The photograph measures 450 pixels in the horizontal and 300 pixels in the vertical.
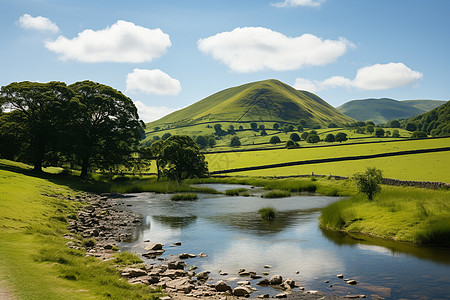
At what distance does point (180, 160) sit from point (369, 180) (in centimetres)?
4906

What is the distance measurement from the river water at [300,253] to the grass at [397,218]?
116 centimetres

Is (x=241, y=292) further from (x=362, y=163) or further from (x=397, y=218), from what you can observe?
(x=362, y=163)

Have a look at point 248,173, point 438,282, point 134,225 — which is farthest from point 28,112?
point 438,282

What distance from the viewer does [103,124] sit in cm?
6681

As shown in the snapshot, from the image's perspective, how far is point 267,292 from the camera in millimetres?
15266

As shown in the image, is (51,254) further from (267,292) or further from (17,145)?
(17,145)

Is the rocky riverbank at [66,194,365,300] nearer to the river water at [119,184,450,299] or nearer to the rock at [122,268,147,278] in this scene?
the rock at [122,268,147,278]

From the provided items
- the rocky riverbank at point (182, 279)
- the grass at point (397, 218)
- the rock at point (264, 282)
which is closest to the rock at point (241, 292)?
the rocky riverbank at point (182, 279)

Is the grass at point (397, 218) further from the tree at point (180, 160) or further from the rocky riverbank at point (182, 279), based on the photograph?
the tree at point (180, 160)

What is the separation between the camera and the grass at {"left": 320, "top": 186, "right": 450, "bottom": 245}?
22688 millimetres

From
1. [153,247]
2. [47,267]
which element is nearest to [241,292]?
[47,267]

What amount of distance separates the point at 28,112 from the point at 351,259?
6292 centimetres

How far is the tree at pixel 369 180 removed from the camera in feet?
112

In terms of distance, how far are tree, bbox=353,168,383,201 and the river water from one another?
18.8 feet
